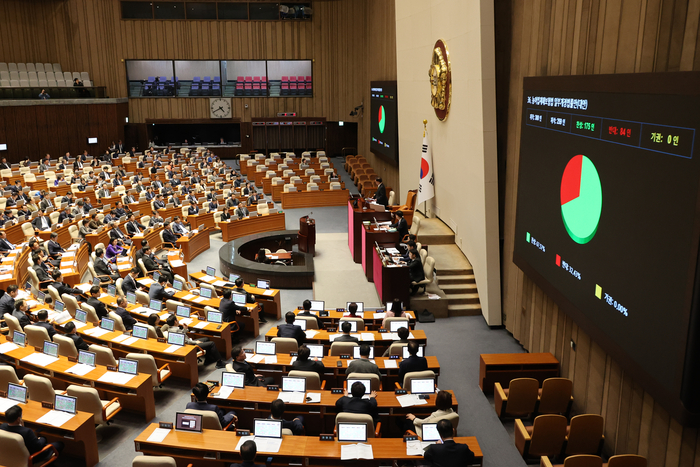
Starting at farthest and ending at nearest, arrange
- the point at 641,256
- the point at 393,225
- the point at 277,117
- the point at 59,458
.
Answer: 1. the point at 277,117
2. the point at 393,225
3. the point at 59,458
4. the point at 641,256

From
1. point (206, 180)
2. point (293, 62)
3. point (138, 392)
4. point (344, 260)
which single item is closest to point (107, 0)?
point (293, 62)

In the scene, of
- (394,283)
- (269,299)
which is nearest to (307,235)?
(269,299)

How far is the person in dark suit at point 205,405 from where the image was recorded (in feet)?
20.8

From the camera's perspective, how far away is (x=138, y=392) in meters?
7.22

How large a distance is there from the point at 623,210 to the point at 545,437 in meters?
2.65

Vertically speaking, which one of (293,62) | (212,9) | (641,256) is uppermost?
(212,9)

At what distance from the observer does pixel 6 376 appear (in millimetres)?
7051

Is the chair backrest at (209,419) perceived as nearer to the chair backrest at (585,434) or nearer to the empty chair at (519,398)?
the empty chair at (519,398)

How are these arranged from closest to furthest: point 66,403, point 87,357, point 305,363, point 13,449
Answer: point 13,449 → point 66,403 → point 305,363 → point 87,357

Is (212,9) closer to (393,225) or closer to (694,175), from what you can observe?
(393,225)

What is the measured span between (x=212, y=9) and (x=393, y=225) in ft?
68.2

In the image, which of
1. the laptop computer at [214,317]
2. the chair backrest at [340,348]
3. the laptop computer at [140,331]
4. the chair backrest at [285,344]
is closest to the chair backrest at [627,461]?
the chair backrest at [340,348]

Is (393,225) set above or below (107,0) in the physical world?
below

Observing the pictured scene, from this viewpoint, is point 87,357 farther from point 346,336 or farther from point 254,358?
point 346,336
